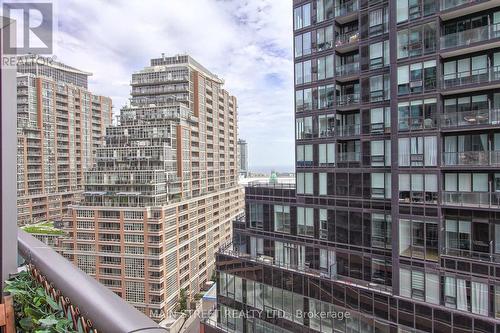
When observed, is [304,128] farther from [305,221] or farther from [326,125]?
[305,221]

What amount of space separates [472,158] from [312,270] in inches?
365

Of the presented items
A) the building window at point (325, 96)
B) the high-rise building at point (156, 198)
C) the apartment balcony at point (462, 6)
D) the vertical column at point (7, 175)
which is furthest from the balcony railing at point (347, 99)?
the high-rise building at point (156, 198)

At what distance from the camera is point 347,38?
18.2 metres

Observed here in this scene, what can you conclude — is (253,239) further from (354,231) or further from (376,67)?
(376,67)

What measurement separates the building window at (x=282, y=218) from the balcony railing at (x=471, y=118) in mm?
9725

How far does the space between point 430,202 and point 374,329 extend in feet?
20.0

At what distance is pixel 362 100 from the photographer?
17.2 metres

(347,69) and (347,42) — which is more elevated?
(347,42)

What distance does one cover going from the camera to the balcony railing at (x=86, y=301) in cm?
131

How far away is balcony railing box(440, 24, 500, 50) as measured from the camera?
489 inches

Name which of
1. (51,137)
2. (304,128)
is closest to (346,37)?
(304,128)

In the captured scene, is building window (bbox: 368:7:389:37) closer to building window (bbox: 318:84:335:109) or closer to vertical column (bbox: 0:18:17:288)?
building window (bbox: 318:84:335:109)

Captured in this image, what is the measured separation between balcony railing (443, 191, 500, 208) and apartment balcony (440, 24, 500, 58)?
564cm

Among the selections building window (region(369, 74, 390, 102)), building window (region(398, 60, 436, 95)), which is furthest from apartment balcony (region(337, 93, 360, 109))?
building window (region(398, 60, 436, 95))
